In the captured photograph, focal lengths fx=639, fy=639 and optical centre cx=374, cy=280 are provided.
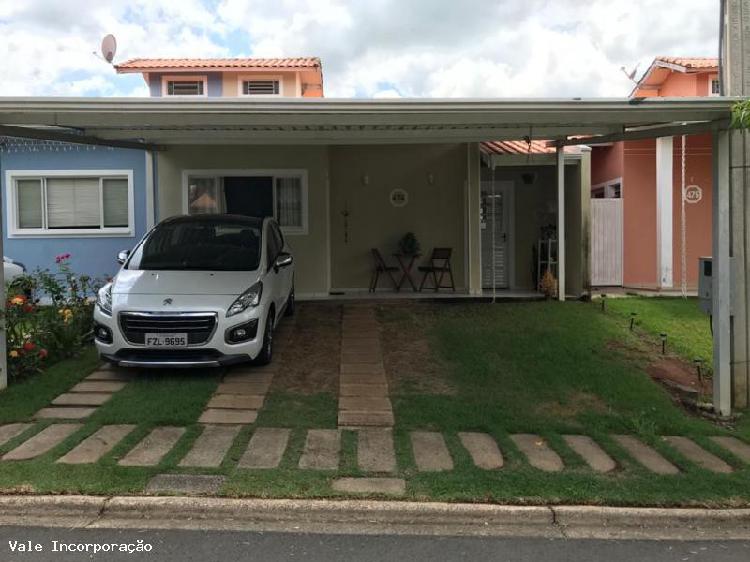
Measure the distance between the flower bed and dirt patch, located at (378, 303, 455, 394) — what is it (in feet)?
12.9

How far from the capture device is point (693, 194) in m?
13.3

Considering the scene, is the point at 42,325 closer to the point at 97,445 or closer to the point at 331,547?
the point at 97,445

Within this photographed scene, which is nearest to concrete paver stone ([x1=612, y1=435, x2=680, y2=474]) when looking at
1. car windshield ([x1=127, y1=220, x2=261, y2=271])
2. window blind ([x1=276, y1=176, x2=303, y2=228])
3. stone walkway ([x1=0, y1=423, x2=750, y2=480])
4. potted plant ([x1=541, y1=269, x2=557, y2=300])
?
stone walkway ([x1=0, y1=423, x2=750, y2=480])

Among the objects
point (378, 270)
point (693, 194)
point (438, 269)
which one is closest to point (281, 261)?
point (378, 270)

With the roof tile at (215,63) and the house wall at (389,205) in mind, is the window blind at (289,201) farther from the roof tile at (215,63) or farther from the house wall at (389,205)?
the roof tile at (215,63)

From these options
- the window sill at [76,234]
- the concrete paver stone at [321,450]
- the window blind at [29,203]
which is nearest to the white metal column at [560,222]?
the concrete paver stone at [321,450]

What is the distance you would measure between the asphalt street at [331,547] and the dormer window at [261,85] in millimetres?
24634

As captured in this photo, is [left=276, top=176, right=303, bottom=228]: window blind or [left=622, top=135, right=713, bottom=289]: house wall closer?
[left=276, top=176, right=303, bottom=228]: window blind

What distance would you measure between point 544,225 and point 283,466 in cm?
891

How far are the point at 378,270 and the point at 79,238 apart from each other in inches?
215

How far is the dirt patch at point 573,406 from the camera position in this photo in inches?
242

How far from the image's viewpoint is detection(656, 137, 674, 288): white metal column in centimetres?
1288

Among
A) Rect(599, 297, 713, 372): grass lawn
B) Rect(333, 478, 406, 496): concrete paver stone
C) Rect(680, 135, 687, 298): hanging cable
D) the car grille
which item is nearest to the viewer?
Rect(333, 478, 406, 496): concrete paver stone

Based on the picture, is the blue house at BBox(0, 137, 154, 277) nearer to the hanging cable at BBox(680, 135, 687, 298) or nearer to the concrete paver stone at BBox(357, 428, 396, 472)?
the concrete paver stone at BBox(357, 428, 396, 472)
